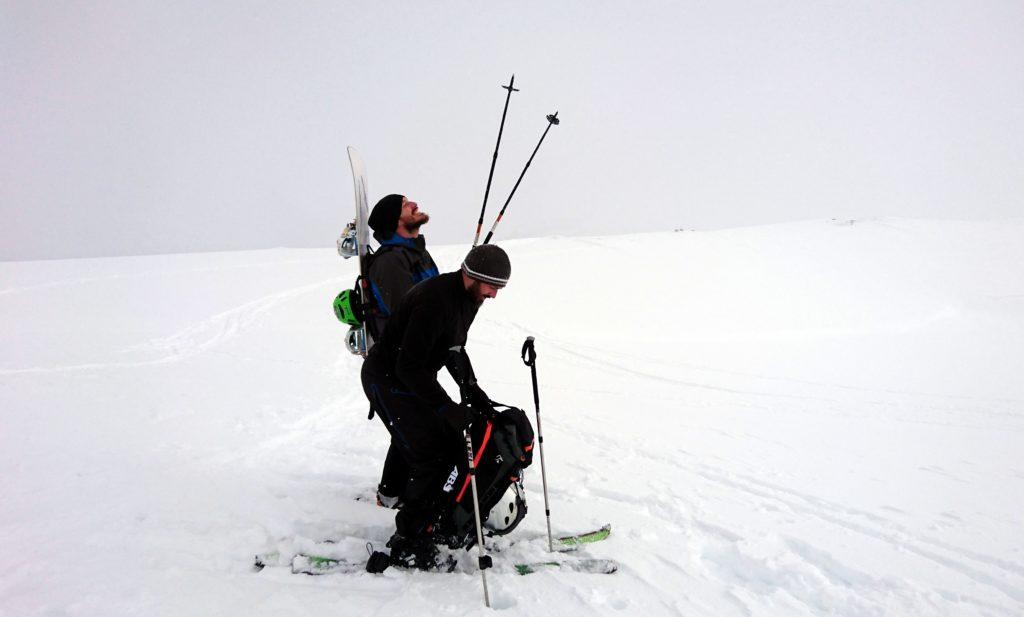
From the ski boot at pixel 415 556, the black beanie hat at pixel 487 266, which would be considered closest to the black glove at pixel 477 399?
the black beanie hat at pixel 487 266

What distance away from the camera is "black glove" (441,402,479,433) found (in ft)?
10.6

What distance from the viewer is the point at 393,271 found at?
13.2 feet

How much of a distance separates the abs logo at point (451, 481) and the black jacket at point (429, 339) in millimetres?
496

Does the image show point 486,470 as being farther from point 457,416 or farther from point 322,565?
point 322,565

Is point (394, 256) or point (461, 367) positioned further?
point (394, 256)

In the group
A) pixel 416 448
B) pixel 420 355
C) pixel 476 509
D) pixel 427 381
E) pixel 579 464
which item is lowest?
pixel 579 464

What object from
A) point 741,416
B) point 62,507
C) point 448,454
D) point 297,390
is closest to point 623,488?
point 448,454

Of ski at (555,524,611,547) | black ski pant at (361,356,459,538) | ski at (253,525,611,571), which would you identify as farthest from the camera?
ski at (555,524,611,547)

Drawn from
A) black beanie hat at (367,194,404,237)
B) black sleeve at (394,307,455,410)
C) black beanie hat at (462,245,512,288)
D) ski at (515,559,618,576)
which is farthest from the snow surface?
black beanie hat at (367,194,404,237)

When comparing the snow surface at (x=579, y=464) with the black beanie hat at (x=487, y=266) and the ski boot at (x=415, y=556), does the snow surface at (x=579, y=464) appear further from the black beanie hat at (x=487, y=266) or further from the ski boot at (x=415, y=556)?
the black beanie hat at (x=487, y=266)

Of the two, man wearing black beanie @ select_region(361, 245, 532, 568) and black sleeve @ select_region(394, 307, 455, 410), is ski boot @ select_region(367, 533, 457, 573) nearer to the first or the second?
man wearing black beanie @ select_region(361, 245, 532, 568)

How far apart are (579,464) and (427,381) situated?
2.70 meters

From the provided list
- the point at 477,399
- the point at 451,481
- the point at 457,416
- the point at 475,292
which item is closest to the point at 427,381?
the point at 457,416

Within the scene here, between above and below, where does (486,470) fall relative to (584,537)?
above
